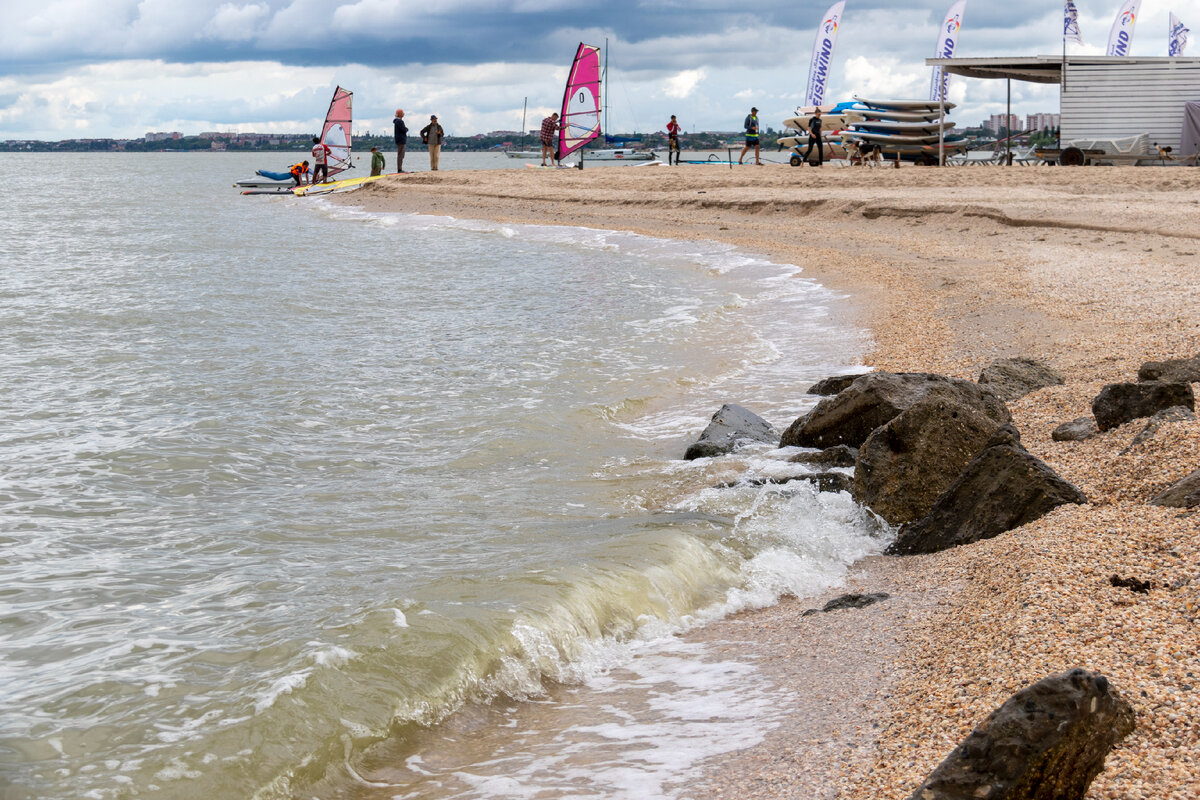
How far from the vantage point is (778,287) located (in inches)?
631

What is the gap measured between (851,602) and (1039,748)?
230 centimetres

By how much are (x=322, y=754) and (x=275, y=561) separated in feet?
7.08

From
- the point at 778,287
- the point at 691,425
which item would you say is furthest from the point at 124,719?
the point at 778,287

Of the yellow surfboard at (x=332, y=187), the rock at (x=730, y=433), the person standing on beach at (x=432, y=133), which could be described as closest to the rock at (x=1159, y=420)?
the rock at (x=730, y=433)

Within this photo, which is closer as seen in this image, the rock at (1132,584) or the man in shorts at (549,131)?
the rock at (1132,584)

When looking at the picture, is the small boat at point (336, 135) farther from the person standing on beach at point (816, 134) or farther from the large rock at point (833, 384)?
the large rock at point (833, 384)

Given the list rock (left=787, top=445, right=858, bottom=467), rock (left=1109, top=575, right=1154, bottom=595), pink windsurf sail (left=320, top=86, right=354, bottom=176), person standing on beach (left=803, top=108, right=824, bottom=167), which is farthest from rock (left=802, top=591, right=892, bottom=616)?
pink windsurf sail (left=320, top=86, right=354, bottom=176)

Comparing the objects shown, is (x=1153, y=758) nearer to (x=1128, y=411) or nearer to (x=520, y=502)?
(x=1128, y=411)

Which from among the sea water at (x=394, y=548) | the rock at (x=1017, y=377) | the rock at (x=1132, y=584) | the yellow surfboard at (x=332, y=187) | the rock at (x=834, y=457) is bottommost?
the sea water at (x=394, y=548)

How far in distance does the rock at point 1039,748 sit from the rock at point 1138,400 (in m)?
3.94

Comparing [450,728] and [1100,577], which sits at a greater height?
[1100,577]

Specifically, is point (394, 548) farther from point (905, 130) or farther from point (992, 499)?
point (905, 130)

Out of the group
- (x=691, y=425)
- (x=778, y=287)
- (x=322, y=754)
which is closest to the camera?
(x=322, y=754)

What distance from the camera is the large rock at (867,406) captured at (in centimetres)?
690
